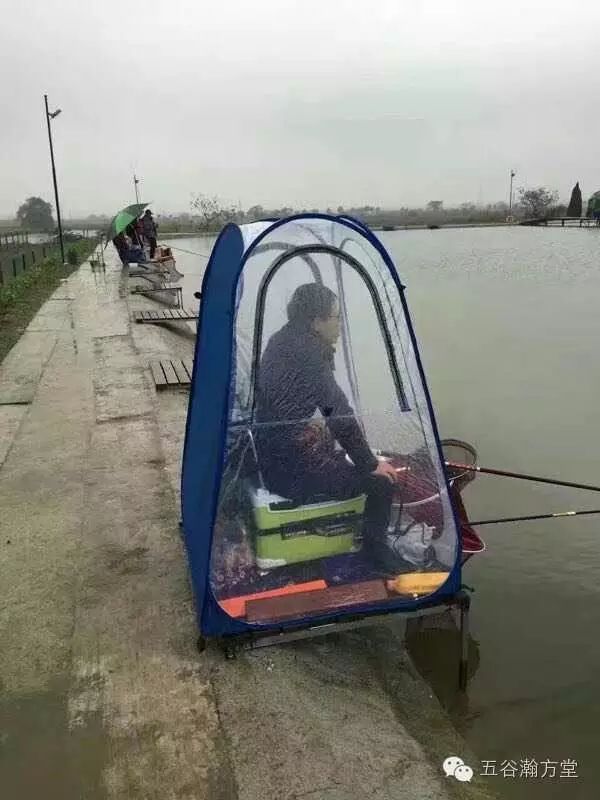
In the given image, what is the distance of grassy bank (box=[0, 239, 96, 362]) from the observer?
11859 millimetres

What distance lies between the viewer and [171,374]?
27.1 ft

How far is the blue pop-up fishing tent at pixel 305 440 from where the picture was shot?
116 inches

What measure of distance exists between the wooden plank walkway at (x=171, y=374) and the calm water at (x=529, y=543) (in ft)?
10.5

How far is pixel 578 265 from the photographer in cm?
2708

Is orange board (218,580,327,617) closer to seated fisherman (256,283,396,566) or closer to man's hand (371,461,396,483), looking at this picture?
seated fisherman (256,283,396,566)

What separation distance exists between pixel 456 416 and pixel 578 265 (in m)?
22.1

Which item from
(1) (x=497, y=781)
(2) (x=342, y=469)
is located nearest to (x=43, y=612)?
(2) (x=342, y=469)

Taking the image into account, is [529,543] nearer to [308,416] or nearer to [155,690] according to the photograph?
[308,416]

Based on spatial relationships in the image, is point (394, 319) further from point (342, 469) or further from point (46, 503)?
point (46, 503)

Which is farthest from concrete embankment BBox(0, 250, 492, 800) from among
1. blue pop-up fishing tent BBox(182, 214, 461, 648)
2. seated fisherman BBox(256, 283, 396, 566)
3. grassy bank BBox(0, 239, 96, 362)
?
grassy bank BBox(0, 239, 96, 362)

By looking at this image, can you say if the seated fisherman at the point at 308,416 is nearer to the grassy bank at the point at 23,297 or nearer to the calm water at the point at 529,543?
the calm water at the point at 529,543

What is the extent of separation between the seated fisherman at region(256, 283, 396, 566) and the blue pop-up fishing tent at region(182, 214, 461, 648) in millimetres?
14

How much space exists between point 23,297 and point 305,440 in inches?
583

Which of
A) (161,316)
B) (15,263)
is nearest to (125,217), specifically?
(15,263)
